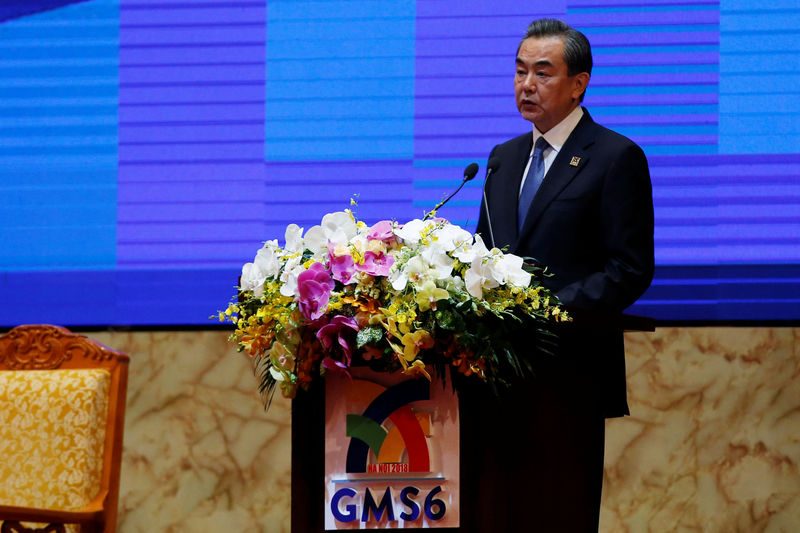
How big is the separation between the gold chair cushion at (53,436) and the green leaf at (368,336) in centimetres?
108

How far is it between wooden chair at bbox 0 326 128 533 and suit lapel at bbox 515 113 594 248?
111 centimetres

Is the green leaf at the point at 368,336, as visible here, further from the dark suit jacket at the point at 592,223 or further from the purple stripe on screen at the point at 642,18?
the purple stripe on screen at the point at 642,18

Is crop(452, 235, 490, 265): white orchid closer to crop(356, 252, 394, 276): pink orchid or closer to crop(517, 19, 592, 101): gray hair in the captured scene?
crop(356, 252, 394, 276): pink orchid

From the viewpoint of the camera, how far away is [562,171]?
88.0 inches

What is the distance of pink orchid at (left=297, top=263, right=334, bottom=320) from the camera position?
1547 mm

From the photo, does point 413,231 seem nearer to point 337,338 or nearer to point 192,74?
point 337,338

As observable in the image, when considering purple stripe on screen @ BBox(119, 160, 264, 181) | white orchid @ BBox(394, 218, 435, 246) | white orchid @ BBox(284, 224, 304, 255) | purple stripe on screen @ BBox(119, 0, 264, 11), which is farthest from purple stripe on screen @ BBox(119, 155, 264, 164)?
white orchid @ BBox(394, 218, 435, 246)

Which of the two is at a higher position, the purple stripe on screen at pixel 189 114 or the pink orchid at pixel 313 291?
the purple stripe on screen at pixel 189 114

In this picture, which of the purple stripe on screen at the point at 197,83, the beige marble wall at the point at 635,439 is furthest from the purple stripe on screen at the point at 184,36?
the beige marble wall at the point at 635,439

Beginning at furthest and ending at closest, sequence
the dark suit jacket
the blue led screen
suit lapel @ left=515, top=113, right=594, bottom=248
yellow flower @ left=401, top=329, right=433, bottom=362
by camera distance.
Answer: the blue led screen < suit lapel @ left=515, top=113, right=594, bottom=248 < the dark suit jacket < yellow flower @ left=401, top=329, right=433, bottom=362

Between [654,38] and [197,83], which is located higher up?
[654,38]

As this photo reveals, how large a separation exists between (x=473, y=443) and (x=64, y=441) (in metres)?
1.20

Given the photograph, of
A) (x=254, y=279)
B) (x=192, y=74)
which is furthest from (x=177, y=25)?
(x=254, y=279)

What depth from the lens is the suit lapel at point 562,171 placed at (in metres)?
2.20
